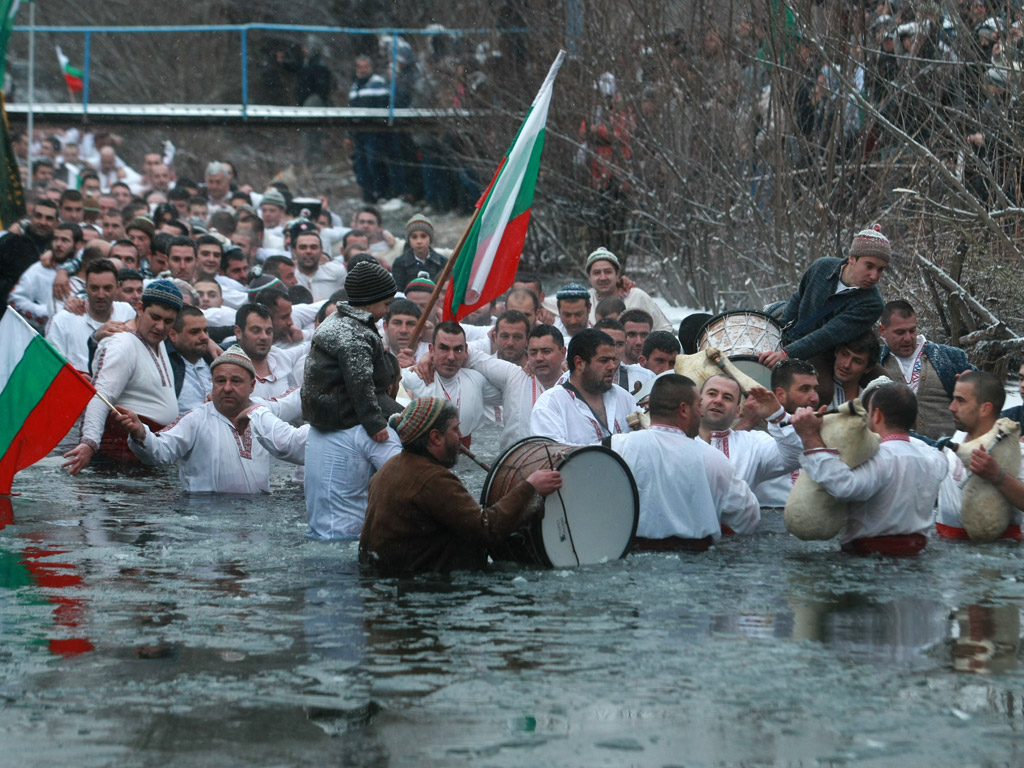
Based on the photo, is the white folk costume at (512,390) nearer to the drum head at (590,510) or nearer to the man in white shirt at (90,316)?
the drum head at (590,510)

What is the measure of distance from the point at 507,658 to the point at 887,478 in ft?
8.55

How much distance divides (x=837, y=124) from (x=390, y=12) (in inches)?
744

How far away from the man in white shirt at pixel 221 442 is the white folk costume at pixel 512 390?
1775mm

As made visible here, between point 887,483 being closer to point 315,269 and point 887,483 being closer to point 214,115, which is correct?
point 315,269

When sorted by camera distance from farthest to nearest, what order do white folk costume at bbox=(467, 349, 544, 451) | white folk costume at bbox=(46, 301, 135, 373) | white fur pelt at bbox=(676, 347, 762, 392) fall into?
white folk costume at bbox=(46, 301, 135, 373) < white folk costume at bbox=(467, 349, 544, 451) < white fur pelt at bbox=(676, 347, 762, 392)

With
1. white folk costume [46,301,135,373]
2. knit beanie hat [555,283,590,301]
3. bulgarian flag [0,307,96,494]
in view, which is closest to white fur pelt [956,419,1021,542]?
knit beanie hat [555,283,590,301]

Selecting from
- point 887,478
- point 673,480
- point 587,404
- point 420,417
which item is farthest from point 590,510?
point 587,404

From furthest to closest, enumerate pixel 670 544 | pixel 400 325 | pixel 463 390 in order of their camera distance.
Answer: pixel 400 325 → pixel 463 390 → pixel 670 544

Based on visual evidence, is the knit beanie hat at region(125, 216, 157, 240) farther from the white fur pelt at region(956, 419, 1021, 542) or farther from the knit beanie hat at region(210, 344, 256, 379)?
the white fur pelt at region(956, 419, 1021, 542)

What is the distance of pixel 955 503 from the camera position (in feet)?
29.5

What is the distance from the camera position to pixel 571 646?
22.1ft

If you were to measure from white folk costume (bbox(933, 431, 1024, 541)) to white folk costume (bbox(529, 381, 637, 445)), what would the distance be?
6.69 ft

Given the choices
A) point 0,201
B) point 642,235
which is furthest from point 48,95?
point 0,201

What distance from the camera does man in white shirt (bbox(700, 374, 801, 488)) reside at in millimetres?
9203
